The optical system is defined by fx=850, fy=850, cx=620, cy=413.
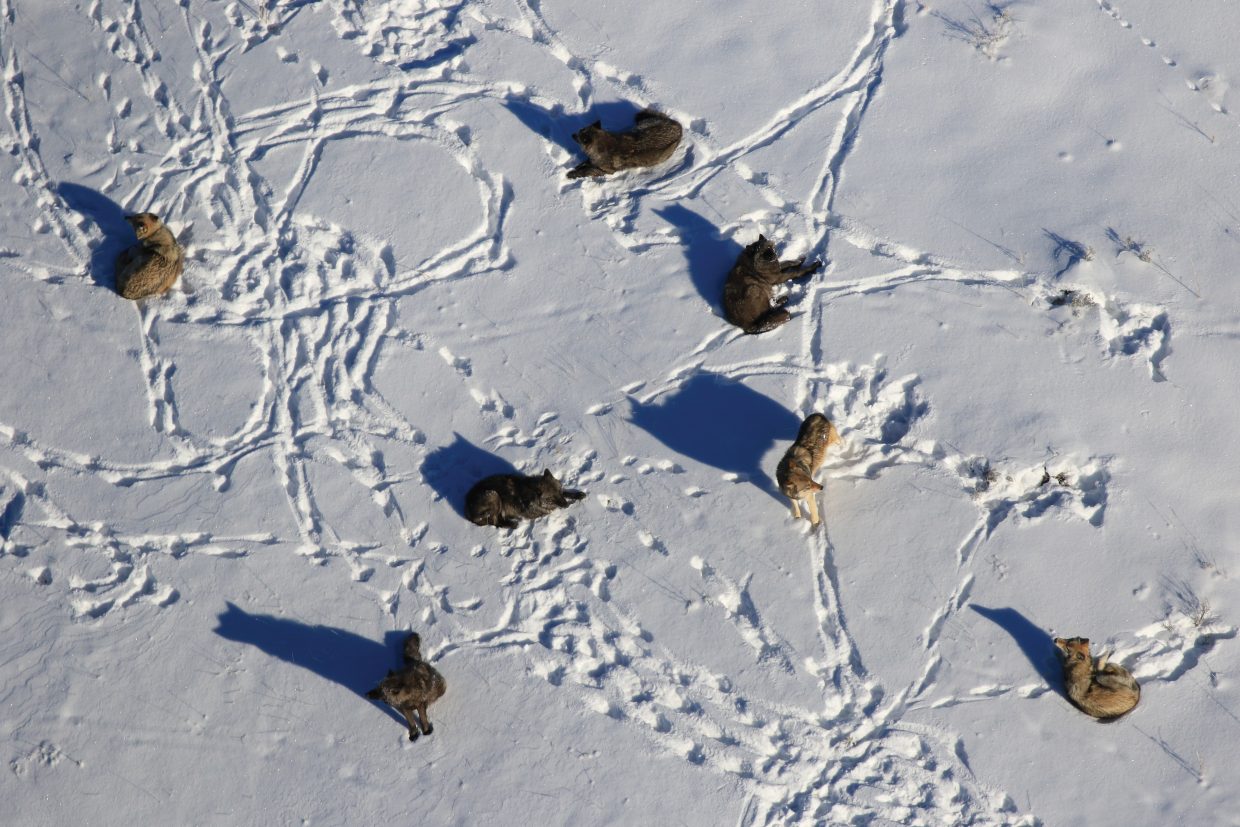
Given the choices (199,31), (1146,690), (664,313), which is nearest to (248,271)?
(199,31)

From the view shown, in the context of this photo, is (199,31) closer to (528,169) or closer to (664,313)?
(528,169)

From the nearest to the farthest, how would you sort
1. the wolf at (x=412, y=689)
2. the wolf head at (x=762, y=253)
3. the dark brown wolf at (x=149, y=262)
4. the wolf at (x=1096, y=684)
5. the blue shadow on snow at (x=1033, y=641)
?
the wolf at (x=1096, y=684) < the wolf at (x=412, y=689) < the blue shadow on snow at (x=1033, y=641) < the wolf head at (x=762, y=253) < the dark brown wolf at (x=149, y=262)

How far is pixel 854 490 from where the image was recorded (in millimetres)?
7711

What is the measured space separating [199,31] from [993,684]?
9.74 m

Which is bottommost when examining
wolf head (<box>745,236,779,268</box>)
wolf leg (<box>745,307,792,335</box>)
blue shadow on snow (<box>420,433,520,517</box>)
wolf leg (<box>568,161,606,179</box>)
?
blue shadow on snow (<box>420,433,520,517</box>)

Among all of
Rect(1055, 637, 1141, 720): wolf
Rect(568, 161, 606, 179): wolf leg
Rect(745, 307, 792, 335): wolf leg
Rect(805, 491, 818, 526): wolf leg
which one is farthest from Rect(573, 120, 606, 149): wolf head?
Rect(1055, 637, 1141, 720): wolf

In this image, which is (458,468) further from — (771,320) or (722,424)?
(771,320)

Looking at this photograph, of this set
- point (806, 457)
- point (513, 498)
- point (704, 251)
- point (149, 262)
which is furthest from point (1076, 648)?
point (149, 262)

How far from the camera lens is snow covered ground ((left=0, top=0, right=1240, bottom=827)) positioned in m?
7.53

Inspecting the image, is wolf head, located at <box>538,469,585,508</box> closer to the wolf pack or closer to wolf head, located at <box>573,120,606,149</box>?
the wolf pack

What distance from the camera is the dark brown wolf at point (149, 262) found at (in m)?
7.89

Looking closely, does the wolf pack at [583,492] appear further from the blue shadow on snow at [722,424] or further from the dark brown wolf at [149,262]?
the blue shadow on snow at [722,424]

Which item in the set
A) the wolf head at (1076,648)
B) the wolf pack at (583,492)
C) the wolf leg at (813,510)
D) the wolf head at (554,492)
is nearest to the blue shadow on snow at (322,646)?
the wolf pack at (583,492)

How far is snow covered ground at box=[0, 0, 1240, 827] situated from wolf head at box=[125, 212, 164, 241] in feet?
1.29
